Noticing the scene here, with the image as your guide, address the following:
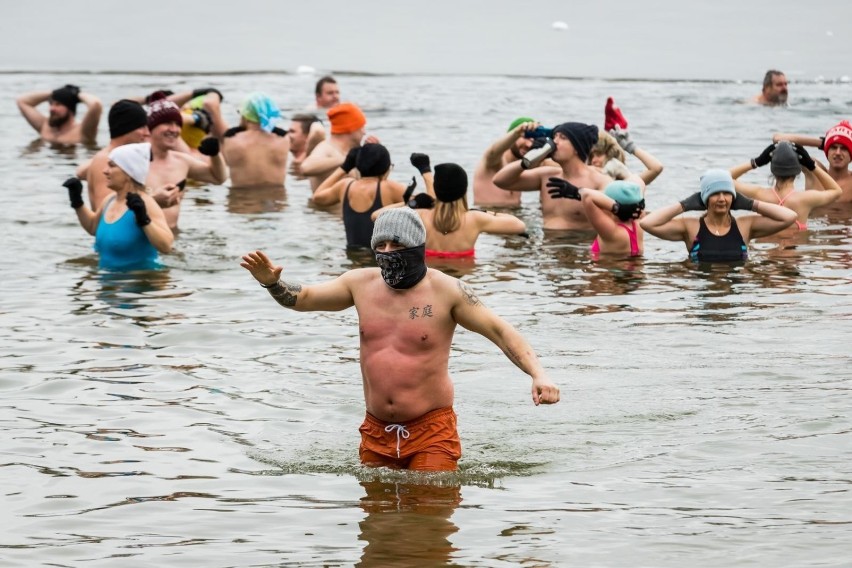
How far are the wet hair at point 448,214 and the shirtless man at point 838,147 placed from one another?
175 inches

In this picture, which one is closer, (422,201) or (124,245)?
(124,245)

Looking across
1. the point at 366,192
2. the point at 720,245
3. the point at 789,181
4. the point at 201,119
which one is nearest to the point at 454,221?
the point at 366,192

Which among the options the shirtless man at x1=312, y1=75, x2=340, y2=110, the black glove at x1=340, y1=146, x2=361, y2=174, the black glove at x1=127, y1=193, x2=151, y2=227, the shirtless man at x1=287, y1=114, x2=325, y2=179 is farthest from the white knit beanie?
the shirtless man at x1=312, y1=75, x2=340, y2=110

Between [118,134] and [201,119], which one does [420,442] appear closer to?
[118,134]

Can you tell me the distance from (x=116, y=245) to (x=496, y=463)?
20.3ft

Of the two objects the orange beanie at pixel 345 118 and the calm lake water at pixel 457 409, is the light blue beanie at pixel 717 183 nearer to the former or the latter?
the calm lake water at pixel 457 409

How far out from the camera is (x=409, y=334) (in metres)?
8.09

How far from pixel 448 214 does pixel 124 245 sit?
328 cm

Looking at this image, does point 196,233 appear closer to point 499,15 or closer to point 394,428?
point 394,428

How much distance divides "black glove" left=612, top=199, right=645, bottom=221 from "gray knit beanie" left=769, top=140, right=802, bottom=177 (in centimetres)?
204

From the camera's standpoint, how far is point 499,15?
133 feet

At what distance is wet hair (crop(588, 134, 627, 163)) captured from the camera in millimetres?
16422

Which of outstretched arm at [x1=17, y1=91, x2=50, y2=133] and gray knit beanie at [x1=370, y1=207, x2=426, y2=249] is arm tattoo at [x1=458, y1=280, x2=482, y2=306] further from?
outstretched arm at [x1=17, y1=91, x2=50, y2=133]

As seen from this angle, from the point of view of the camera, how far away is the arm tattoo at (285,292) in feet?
26.9
